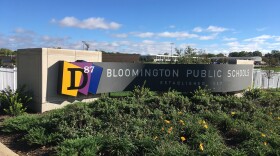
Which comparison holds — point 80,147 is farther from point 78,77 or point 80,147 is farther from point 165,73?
point 165,73

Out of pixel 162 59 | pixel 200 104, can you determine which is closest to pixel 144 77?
pixel 200 104

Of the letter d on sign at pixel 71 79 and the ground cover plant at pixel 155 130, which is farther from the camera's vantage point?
the letter d on sign at pixel 71 79

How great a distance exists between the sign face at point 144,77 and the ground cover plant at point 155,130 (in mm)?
2290

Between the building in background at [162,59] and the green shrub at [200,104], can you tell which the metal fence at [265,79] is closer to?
the building in background at [162,59]

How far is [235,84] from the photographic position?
13938 mm

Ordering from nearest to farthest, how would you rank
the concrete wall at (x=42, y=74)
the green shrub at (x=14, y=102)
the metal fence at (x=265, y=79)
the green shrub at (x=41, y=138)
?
the green shrub at (x=41, y=138) → the green shrub at (x=14, y=102) → the concrete wall at (x=42, y=74) → the metal fence at (x=265, y=79)

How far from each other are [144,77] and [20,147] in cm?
697

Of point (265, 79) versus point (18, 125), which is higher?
point (265, 79)

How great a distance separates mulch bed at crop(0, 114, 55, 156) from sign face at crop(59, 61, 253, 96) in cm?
342

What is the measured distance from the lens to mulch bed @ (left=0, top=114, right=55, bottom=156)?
539cm

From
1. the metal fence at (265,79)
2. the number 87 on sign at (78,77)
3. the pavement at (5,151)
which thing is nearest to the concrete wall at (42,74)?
the number 87 on sign at (78,77)

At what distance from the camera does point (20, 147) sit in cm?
580

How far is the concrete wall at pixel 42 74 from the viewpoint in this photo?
941 cm

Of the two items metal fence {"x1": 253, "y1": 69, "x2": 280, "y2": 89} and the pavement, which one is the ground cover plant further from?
→ metal fence {"x1": 253, "y1": 69, "x2": 280, "y2": 89}
